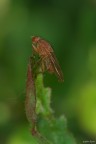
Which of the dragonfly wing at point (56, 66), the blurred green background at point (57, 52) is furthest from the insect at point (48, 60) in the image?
the blurred green background at point (57, 52)

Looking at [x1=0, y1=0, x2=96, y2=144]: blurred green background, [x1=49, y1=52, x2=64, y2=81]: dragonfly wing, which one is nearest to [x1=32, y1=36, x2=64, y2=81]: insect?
[x1=49, y1=52, x2=64, y2=81]: dragonfly wing

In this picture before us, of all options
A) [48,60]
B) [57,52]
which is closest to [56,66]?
[48,60]

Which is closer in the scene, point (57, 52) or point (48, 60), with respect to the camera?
point (48, 60)

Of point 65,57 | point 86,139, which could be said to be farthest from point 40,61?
point 65,57

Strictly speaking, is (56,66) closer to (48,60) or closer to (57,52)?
(48,60)

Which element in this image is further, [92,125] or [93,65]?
[93,65]

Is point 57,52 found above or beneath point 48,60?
beneath

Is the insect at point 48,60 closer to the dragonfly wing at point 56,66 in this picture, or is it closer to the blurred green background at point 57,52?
the dragonfly wing at point 56,66

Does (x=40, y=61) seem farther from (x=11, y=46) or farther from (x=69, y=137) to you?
(x=11, y=46)
